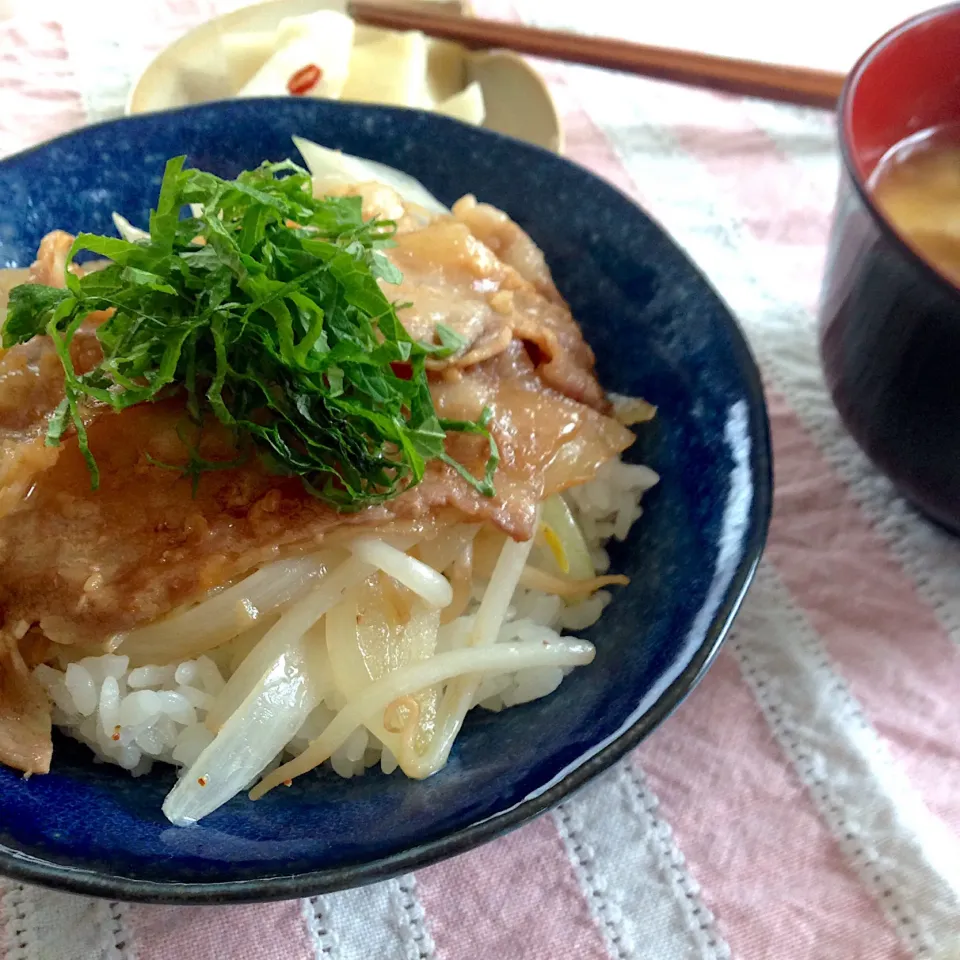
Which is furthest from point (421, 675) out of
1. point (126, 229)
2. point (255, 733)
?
point (126, 229)

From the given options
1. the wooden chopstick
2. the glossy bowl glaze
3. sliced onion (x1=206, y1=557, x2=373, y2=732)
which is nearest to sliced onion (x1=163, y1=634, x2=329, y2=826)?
sliced onion (x1=206, y1=557, x2=373, y2=732)

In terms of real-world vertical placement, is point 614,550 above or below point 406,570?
below

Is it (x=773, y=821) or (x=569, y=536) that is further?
(x=569, y=536)

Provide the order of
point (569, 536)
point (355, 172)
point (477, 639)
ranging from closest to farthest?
point (477, 639) → point (569, 536) → point (355, 172)

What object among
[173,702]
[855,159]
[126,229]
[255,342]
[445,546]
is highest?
[855,159]

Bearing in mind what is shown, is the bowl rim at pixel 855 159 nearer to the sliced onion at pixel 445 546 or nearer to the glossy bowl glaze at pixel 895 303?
the glossy bowl glaze at pixel 895 303

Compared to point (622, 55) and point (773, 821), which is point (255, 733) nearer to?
point (773, 821)

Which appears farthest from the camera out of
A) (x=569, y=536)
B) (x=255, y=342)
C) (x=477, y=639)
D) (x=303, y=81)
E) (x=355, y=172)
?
(x=303, y=81)
